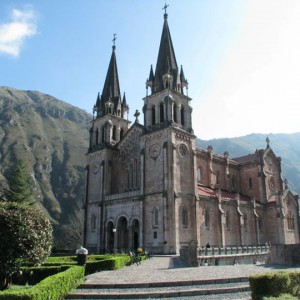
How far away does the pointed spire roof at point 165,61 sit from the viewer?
4875cm

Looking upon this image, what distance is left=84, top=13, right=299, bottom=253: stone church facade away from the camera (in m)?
43.2

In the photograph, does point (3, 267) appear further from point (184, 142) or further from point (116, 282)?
point (184, 142)

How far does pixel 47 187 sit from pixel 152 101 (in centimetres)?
10916

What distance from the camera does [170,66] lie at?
49000 mm

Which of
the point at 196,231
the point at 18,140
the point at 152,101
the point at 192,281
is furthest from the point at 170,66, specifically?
the point at 18,140

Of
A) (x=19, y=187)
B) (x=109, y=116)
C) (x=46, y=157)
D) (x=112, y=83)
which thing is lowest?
(x=19, y=187)

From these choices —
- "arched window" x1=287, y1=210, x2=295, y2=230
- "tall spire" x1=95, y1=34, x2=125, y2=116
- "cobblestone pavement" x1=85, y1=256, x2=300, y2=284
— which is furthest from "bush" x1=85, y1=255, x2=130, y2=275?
"arched window" x1=287, y1=210, x2=295, y2=230

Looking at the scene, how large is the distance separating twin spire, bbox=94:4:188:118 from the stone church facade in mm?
146

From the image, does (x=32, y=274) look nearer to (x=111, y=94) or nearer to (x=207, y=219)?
(x=207, y=219)

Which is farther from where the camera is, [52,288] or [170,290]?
[170,290]

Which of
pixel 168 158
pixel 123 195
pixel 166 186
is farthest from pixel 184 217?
pixel 123 195

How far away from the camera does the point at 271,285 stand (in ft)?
45.9

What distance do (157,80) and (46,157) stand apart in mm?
122402

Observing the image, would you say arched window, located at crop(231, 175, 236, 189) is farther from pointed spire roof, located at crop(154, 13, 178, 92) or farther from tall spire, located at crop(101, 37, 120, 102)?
tall spire, located at crop(101, 37, 120, 102)
